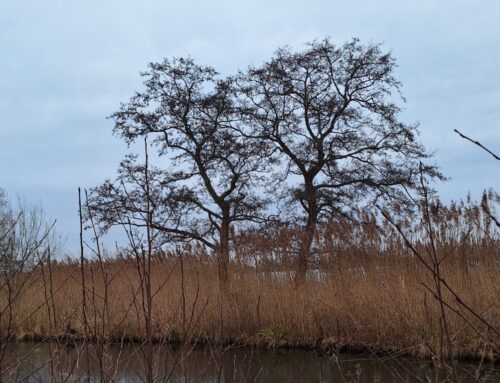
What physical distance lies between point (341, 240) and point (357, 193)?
5.70m

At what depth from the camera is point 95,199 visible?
634 inches

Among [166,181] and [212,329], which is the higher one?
[166,181]

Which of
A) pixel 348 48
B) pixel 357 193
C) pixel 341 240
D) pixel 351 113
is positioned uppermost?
pixel 348 48

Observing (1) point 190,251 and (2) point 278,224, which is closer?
(1) point 190,251

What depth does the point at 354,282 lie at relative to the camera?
28.4 feet

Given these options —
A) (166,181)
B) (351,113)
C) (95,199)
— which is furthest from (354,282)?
(95,199)

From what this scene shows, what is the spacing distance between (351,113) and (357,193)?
7.39 ft

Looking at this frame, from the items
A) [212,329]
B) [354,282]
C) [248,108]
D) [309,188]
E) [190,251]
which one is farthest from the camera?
[248,108]

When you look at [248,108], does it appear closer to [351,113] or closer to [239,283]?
[351,113]

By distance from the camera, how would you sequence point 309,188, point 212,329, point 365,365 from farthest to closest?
point 309,188
point 212,329
point 365,365

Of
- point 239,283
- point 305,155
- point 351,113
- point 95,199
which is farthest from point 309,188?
point 95,199

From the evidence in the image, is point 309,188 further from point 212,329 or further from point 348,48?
point 212,329

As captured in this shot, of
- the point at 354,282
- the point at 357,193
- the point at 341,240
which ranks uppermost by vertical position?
the point at 357,193

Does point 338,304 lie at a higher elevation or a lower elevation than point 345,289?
lower
